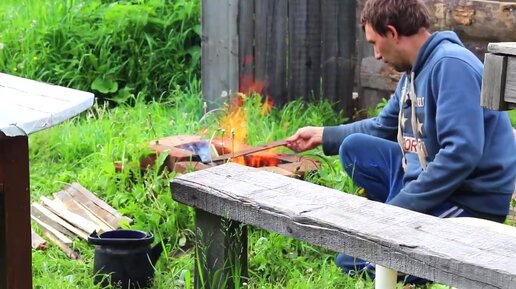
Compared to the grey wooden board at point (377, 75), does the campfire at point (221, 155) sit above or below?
below

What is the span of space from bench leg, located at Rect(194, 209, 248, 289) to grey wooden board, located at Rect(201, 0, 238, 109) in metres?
3.05

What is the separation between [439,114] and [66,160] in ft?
9.44

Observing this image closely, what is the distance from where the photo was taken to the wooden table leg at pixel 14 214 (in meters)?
3.29

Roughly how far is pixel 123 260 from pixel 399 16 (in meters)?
1.58

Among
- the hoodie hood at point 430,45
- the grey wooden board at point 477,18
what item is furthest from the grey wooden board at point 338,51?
the hoodie hood at point 430,45

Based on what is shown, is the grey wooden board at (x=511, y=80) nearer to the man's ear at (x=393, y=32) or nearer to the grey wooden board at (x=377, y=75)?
the man's ear at (x=393, y=32)

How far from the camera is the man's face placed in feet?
14.8

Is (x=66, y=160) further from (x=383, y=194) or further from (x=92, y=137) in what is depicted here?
(x=383, y=194)

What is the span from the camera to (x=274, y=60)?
6.99 m

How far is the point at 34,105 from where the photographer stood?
11.0 feet

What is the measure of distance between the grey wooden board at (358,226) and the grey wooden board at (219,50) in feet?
9.40

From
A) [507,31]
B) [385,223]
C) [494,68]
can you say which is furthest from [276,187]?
[507,31]

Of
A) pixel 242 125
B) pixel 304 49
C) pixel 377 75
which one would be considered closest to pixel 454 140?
pixel 242 125

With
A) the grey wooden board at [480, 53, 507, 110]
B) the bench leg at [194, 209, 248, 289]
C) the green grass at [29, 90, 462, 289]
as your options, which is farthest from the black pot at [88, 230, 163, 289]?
the grey wooden board at [480, 53, 507, 110]
